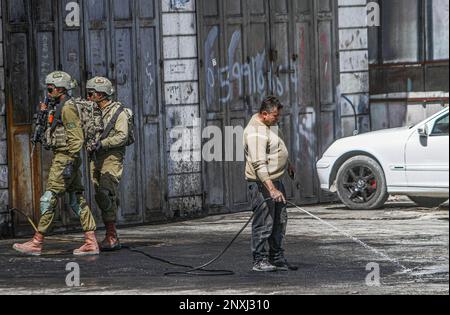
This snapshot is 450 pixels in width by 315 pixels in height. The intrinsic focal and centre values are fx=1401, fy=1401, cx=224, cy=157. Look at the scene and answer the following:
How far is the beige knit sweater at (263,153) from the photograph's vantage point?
43.3 feet

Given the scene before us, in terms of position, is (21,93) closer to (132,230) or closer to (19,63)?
(19,63)

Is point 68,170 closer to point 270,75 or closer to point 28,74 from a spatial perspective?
point 28,74

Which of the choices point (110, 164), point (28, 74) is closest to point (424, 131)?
point (110, 164)

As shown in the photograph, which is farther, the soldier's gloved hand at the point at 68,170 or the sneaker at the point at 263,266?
the soldier's gloved hand at the point at 68,170

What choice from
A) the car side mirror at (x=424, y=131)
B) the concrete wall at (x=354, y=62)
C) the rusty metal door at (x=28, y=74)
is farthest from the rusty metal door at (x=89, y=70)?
the car side mirror at (x=424, y=131)

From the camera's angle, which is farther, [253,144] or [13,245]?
[13,245]

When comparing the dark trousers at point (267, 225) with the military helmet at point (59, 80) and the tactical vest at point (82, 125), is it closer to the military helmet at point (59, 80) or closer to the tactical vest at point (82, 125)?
the tactical vest at point (82, 125)

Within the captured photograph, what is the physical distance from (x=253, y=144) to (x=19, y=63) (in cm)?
483

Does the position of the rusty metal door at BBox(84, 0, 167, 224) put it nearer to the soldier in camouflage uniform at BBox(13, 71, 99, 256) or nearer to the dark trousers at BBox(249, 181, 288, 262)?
the soldier in camouflage uniform at BBox(13, 71, 99, 256)

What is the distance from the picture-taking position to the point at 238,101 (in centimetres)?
1934

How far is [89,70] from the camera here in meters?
17.6

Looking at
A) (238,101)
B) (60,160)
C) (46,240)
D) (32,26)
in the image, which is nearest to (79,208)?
(60,160)

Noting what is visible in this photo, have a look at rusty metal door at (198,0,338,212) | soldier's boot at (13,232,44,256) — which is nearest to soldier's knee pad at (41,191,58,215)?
soldier's boot at (13,232,44,256)

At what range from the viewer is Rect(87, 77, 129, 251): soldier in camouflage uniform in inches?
593
